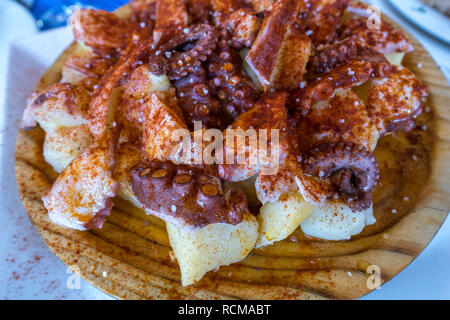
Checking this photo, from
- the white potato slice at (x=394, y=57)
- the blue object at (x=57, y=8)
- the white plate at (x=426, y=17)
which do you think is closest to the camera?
the white potato slice at (x=394, y=57)

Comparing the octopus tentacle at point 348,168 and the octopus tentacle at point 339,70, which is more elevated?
the octopus tentacle at point 339,70

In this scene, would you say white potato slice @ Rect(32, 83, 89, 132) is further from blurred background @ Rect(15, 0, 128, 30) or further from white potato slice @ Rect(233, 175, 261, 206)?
blurred background @ Rect(15, 0, 128, 30)

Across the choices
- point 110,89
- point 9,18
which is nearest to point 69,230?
point 110,89

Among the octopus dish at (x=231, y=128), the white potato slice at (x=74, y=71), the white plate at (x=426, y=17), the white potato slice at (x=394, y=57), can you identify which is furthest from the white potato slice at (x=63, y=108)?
the white plate at (x=426, y=17)

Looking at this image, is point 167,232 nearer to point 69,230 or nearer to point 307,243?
point 69,230

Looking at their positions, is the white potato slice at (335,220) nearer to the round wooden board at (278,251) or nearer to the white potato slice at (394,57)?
the round wooden board at (278,251)

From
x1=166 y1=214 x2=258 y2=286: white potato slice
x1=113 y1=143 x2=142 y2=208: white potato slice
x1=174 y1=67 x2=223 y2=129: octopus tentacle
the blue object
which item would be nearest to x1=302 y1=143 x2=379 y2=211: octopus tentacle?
x1=166 y1=214 x2=258 y2=286: white potato slice
